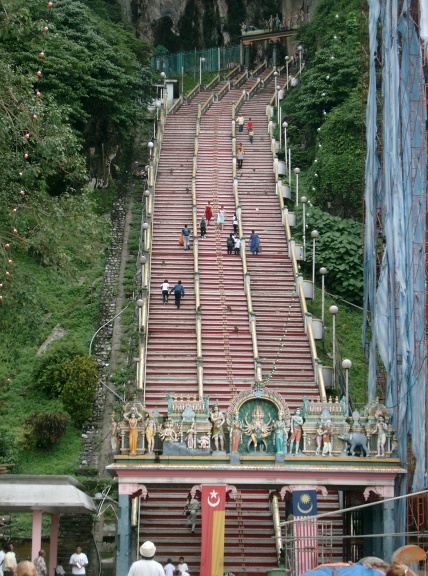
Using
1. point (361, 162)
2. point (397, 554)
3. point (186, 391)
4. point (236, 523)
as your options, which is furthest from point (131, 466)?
point (361, 162)

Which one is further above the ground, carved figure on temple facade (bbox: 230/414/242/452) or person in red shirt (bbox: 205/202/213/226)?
person in red shirt (bbox: 205/202/213/226)

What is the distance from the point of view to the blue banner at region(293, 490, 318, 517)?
26844 mm

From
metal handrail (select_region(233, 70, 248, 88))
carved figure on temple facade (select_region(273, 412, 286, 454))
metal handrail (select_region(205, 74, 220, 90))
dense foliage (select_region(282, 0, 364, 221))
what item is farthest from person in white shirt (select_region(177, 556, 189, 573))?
metal handrail (select_region(233, 70, 248, 88))

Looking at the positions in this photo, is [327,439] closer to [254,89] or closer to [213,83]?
[254,89]

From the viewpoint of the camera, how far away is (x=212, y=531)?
1048 inches

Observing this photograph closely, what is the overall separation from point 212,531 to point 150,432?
2604 mm

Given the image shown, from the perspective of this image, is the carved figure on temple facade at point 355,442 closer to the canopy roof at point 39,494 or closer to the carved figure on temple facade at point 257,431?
the carved figure on temple facade at point 257,431

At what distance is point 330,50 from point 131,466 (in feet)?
96.8

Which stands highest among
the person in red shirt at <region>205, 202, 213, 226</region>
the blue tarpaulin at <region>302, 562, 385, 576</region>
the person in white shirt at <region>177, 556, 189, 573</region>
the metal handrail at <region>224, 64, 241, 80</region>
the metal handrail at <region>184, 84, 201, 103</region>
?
the metal handrail at <region>224, 64, 241, 80</region>

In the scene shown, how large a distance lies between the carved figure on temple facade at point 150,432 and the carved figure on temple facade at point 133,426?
20 cm

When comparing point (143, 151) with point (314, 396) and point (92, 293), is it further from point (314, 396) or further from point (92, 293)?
point (314, 396)

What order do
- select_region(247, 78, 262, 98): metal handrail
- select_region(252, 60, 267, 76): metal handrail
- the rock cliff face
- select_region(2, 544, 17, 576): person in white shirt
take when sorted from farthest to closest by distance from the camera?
the rock cliff face, select_region(252, 60, 267, 76): metal handrail, select_region(247, 78, 262, 98): metal handrail, select_region(2, 544, 17, 576): person in white shirt

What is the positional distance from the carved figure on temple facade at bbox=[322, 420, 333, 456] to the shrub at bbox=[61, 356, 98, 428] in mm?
9812

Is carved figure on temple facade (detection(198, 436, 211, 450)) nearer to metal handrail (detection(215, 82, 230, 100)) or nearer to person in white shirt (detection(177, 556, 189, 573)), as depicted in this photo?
person in white shirt (detection(177, 556, 189, 573))
